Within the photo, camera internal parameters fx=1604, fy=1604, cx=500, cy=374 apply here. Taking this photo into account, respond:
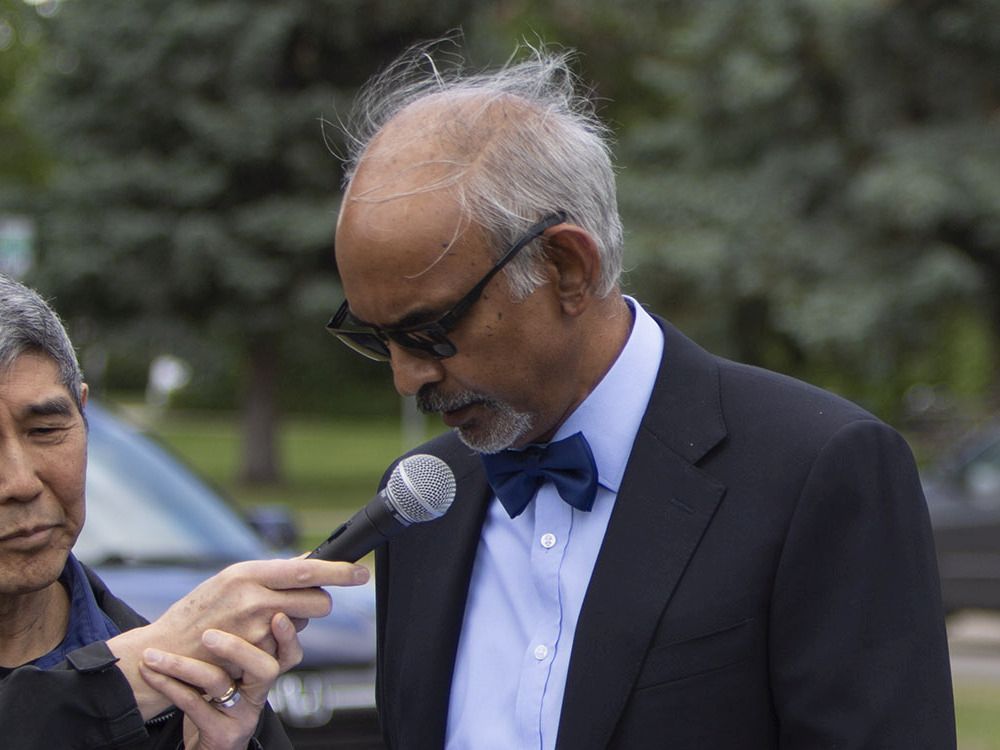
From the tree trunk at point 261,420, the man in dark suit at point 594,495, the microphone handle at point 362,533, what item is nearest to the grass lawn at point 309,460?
the tree trunk at point 261,420

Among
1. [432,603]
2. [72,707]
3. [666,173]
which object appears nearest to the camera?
[72,707]

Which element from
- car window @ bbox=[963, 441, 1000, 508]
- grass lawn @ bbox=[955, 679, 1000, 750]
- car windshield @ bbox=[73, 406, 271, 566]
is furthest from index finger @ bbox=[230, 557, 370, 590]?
car window @ bbox=[963, 441, 1000, 508]

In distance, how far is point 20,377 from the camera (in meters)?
2.56

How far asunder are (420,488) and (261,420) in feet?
84.7

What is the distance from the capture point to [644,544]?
2506 mm

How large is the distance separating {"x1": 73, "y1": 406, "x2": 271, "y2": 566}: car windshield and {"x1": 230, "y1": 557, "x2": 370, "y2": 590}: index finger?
3.79 metres

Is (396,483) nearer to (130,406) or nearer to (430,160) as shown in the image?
(430,160)

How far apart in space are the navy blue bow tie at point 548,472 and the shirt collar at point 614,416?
3cm

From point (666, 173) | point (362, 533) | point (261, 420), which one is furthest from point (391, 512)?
point (261, 420)

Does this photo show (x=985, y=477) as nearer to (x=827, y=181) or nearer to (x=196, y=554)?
(x=196, y=554)

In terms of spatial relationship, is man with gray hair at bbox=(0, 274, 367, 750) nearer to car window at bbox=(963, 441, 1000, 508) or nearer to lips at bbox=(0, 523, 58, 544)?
lips at bbox=(0, 523, 58, 544)

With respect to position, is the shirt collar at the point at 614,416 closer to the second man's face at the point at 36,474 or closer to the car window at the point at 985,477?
the second man's face at the point at 36,474

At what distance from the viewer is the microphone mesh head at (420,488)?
2.40 metres

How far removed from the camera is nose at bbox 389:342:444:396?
2.50 meters
